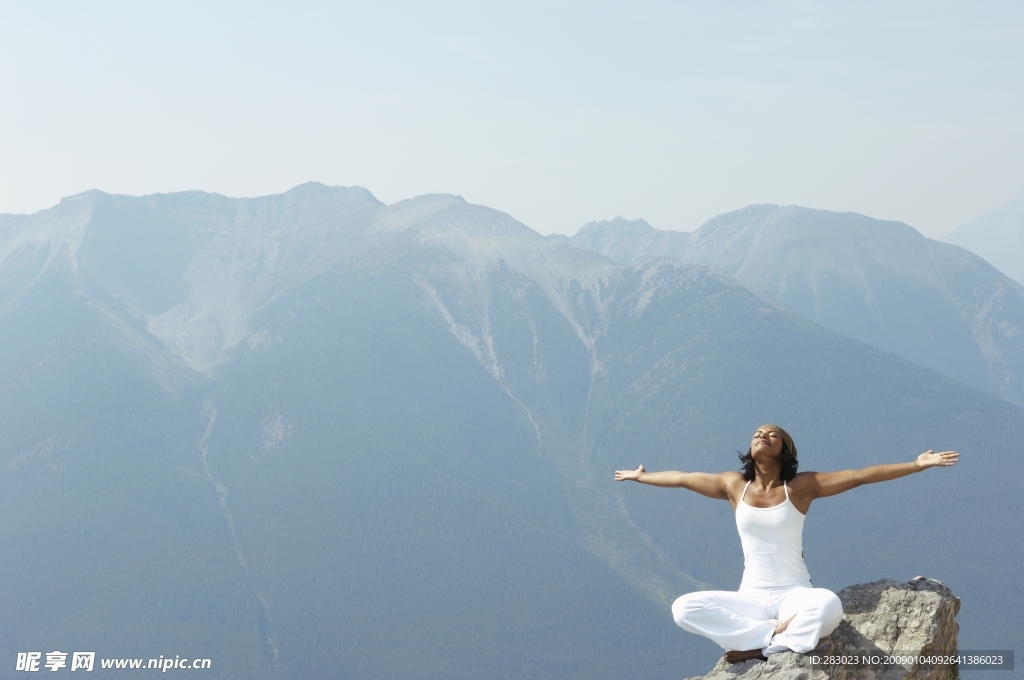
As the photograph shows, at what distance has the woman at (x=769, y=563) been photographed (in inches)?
579

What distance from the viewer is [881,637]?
15609 mm

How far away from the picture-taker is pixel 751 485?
1525 cm

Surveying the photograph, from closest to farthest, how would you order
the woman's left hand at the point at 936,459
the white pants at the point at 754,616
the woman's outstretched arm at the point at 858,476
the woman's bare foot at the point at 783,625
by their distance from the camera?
the woman's left hand at the point at 936,459
the woman's outstretched arm at the point at 858,476
the white pants at the point at 754,616
the woman's bare foot at the point at 783,625

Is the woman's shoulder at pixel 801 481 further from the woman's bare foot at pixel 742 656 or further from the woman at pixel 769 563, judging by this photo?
the woman's bare foot at pixel 742 656

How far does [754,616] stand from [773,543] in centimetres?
122

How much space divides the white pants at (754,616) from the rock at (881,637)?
0.27 meters

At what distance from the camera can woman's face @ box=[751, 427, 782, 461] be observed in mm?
14898

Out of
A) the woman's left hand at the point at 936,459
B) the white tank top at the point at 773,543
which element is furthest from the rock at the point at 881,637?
the woman's left hand at the point at 936,459

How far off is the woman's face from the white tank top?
558 millimetres

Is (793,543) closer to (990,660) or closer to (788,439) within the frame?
(788,439)

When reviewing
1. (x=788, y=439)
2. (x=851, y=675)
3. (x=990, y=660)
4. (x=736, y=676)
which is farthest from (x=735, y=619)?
(x=990, y=660)

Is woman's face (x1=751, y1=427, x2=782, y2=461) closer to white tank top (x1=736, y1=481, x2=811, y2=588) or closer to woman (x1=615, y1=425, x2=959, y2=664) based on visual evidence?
woman (x1=615, y1=425, x2=959, y2=664)

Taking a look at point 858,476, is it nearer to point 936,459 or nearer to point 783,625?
point 936,459

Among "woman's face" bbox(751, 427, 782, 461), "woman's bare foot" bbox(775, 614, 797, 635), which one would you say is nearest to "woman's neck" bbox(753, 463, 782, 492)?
"woman's face" bbox(751, 427, 782, 461)
